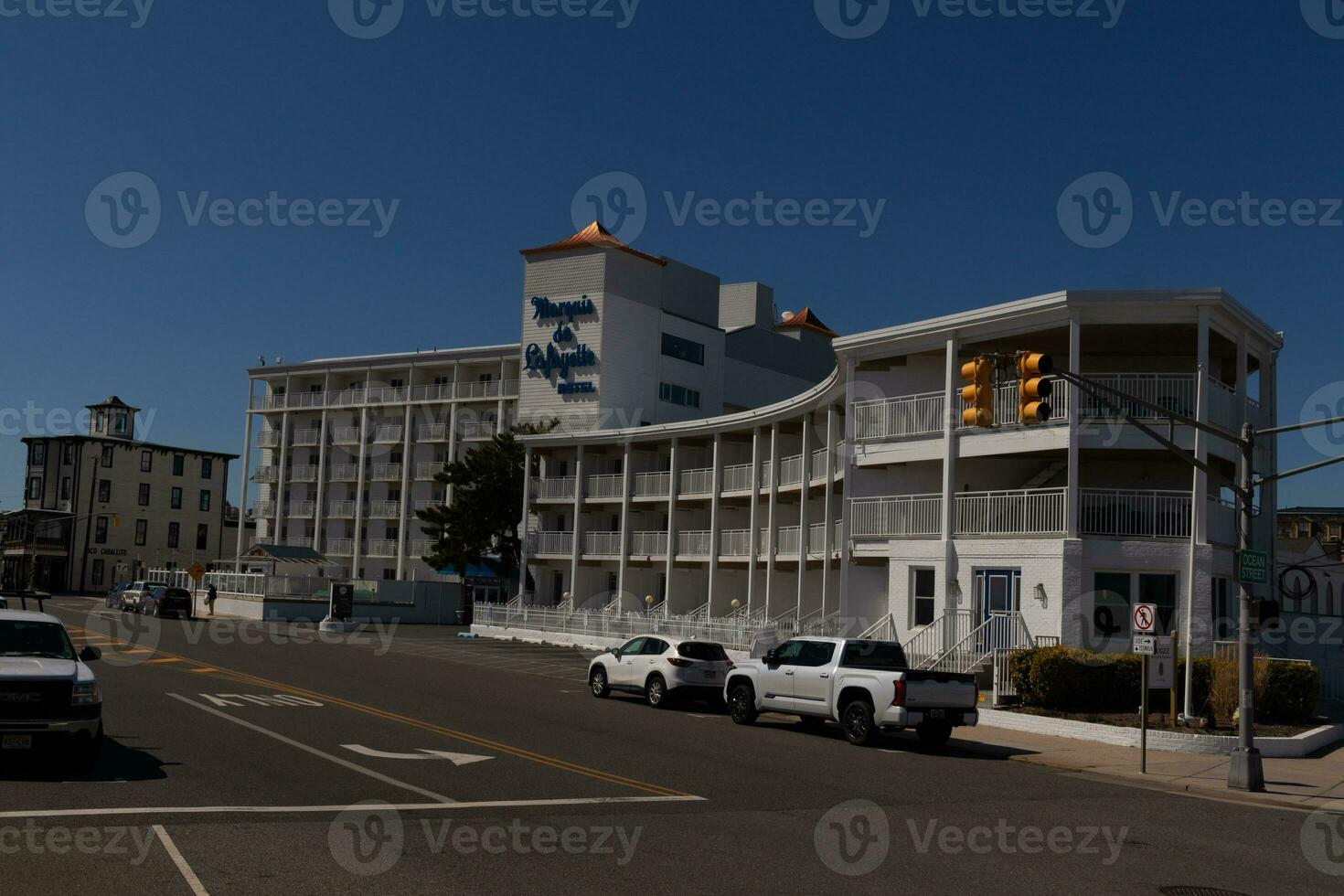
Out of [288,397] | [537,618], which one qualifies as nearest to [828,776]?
[537,618]

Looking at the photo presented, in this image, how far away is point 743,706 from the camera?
921 inches

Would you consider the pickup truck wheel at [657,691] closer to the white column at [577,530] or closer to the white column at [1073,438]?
the white column at [1073,438]

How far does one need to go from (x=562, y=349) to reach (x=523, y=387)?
301 centimetres

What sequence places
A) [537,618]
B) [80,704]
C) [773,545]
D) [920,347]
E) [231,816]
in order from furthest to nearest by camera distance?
[537,618]
[773,545]
[920,347]
[80,704]
[231,816]

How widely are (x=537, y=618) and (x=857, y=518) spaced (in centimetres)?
1967

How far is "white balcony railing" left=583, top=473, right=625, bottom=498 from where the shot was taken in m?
51.7

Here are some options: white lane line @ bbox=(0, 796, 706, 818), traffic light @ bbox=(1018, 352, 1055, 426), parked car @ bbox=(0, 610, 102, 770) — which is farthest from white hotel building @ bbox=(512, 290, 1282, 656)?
parked car @ bbox=(0, 610, 102, 770)

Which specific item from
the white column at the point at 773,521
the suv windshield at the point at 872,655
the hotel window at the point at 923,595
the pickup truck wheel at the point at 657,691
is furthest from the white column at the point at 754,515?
the suv windshield at the point at 872,655

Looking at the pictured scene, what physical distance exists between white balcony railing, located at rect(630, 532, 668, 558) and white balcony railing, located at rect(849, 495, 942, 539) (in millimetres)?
15956

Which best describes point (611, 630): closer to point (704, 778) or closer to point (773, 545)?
point (773, 545)

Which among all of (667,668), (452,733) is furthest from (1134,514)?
(452,733)

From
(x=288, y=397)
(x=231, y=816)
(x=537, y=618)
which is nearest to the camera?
(x=231, y=816)

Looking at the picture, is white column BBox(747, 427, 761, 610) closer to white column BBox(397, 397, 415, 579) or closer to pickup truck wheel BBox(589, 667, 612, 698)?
pickup truck wheel BBox(589, 667, 612, 698)

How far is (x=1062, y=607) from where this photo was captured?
88.6 feet
